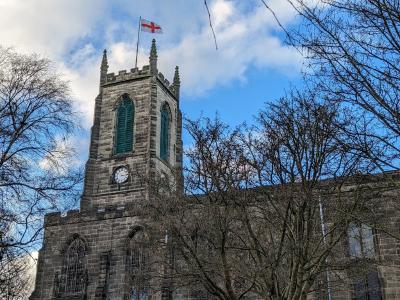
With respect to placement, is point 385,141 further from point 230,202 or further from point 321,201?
point 230,202

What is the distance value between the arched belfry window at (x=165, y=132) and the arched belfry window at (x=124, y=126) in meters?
2.10

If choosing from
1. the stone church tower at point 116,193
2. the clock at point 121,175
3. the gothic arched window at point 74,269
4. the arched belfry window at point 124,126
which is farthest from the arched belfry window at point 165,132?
the gothic arched window at point 74,269

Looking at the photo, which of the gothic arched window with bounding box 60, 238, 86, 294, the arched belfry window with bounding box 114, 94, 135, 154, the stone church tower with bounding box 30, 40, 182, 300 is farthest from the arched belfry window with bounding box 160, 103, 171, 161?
the gothic arched window with bounding box 60, 238, 86, 294

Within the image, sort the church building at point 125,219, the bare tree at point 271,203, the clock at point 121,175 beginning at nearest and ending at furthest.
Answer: the bare tree at point 271,203, the church building at point 125,219, the clock at point 121,175

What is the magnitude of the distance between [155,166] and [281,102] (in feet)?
75.9

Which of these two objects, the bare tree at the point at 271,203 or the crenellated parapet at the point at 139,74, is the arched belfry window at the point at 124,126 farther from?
the bare tree at the point at 271,203

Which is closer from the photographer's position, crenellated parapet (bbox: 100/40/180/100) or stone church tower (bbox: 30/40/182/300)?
stone church tower (bbox: 30/40/182/300)

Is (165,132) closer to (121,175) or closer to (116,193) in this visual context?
(121,175)

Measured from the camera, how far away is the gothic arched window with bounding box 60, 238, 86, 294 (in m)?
30.6

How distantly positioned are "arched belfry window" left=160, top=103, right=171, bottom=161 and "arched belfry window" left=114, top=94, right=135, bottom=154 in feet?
6.89

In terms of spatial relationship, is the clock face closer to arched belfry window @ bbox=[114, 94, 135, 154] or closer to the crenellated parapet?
arched belfry window @ bbox=[114, 94, 135, 154]

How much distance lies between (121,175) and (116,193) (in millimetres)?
1282

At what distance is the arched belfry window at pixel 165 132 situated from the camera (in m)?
39.3

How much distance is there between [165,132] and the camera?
40406mm
